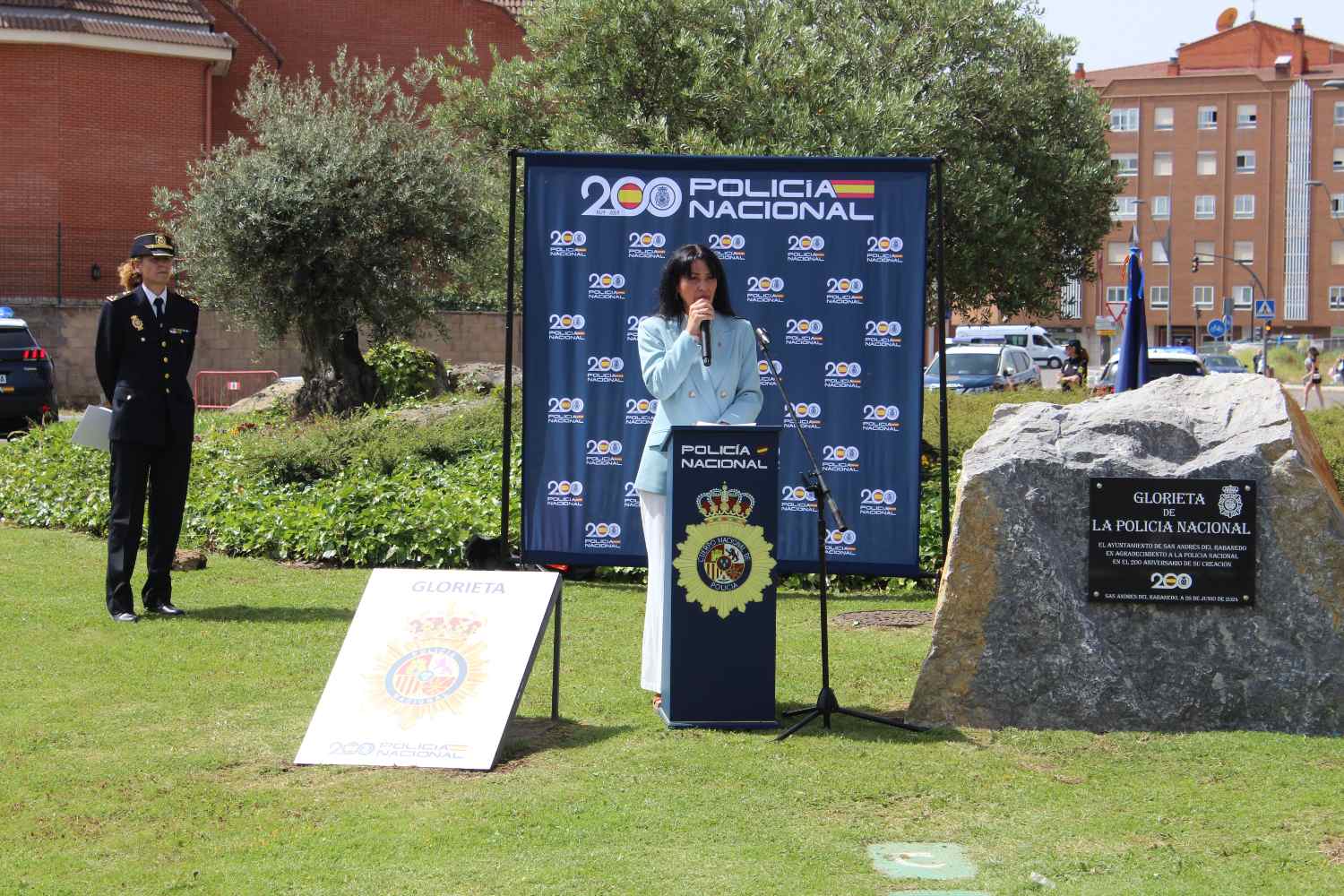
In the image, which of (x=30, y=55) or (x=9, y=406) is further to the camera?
(x=30, y=55)

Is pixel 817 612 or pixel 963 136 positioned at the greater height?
pixel 963 136

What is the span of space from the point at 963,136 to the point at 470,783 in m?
13.4

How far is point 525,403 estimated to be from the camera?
10023mm

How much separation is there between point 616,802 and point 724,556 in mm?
1314

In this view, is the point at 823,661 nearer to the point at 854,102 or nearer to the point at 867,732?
the point at 867,732

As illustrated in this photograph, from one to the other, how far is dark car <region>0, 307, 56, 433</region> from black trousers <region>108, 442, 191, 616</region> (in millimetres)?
15525

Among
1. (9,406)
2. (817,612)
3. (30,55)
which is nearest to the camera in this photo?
(817,612)

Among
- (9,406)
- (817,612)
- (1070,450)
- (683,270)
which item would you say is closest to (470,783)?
(683,270)

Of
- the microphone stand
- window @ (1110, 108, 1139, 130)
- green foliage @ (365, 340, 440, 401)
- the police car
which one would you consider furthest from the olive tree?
window @ (1110, 108, 1139, 130)

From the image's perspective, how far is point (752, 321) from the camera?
9.98m

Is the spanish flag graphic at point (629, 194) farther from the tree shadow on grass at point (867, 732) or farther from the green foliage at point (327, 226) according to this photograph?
the green foliage at point (327, 226)

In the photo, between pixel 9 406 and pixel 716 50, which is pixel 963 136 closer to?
pixel 716 50

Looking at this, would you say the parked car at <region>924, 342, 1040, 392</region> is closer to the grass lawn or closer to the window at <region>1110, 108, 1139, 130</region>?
the grass lawn

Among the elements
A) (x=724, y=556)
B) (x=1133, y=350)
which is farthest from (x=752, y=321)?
(x=1133, y=350)
